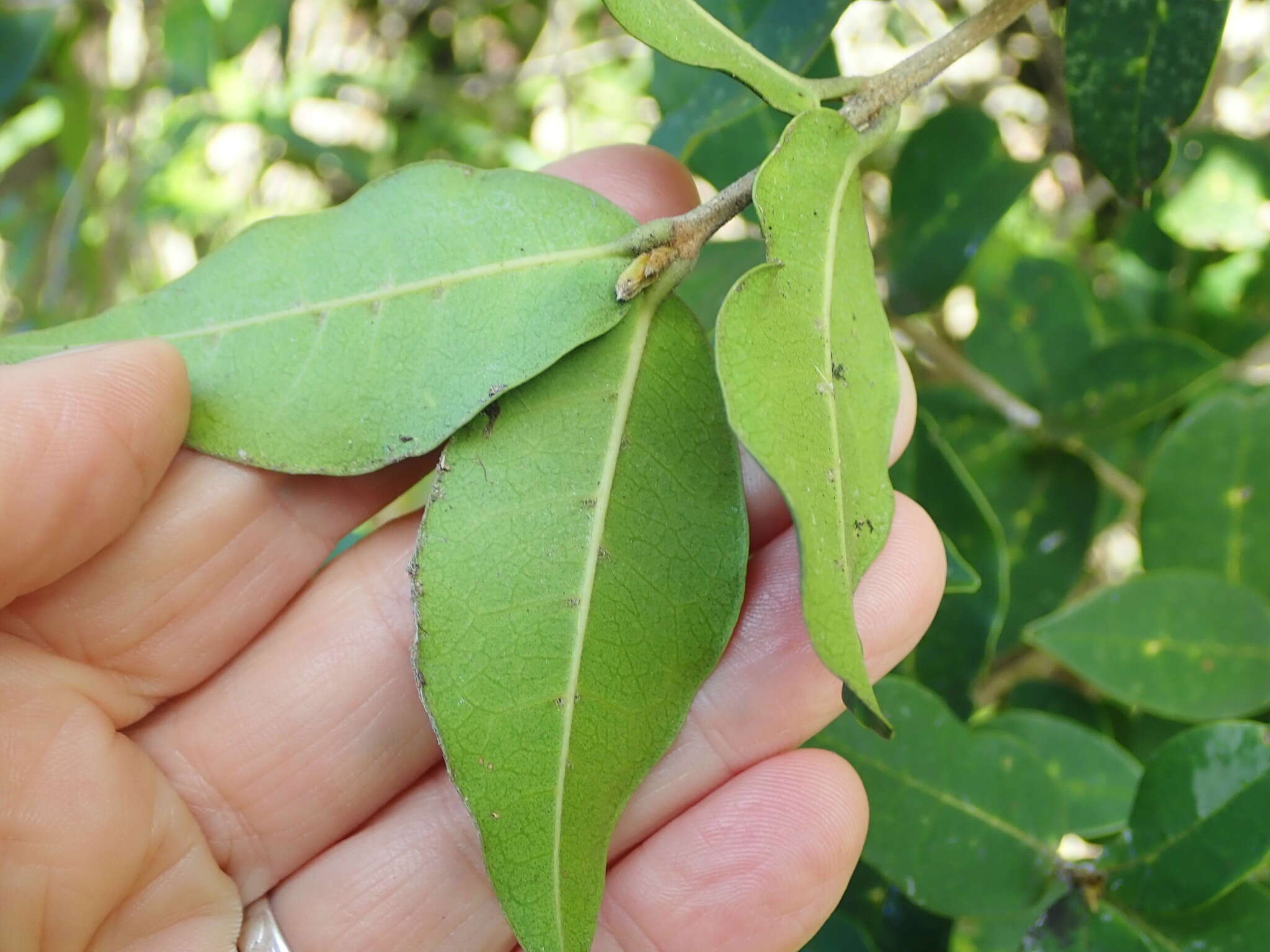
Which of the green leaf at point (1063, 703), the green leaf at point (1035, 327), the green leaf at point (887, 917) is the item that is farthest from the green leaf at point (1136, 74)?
the green leaf at point (887, 917)

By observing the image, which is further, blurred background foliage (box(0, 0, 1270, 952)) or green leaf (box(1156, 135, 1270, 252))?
green leaf (box(1156, 135, 1270, 252))

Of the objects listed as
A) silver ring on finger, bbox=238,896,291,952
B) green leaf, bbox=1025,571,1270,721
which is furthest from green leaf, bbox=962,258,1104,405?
silver ring on finger, bbox=238,896,291,952

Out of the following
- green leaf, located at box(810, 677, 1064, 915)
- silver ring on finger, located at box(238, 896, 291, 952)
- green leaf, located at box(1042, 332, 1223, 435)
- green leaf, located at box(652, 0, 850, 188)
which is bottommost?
silver ring on finger, located at box(238, 896, 291, 952)

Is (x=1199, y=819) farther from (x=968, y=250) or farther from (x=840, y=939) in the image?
(x=968, y=250)

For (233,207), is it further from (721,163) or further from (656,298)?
(656,298)

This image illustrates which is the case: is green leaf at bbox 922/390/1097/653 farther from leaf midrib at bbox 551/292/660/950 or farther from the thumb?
leaf midrib at bbox 551/292/660/950

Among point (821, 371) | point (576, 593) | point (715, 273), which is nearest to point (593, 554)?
point (576, 593)
